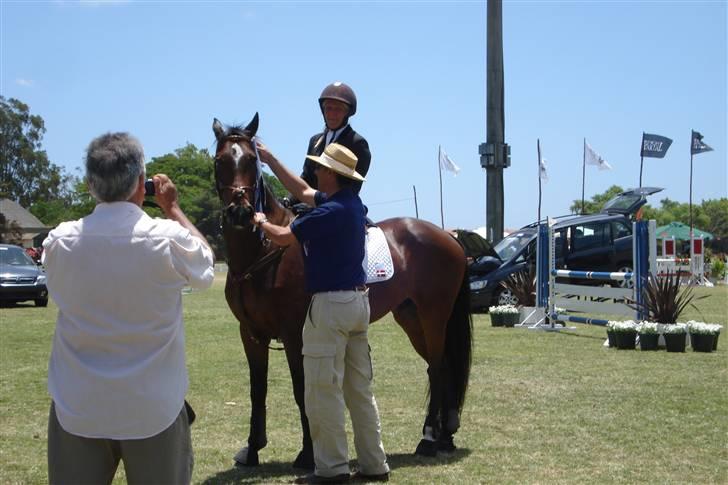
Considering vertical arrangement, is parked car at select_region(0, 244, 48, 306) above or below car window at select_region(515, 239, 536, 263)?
below

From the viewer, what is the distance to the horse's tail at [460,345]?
6.54 meters

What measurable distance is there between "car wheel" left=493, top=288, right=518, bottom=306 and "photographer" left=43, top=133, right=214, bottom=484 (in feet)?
52.3

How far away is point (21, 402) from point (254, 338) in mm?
3409

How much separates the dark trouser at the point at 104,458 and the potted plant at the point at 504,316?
43.4 ft

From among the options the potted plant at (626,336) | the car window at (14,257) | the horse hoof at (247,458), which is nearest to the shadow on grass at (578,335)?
the potted plant at (626,336)

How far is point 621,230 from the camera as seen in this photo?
20.3 metres

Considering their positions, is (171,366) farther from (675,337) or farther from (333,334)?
(675,337)

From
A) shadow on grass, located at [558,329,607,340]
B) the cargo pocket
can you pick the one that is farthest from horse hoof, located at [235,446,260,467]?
shadow on grass, located at [558,329,607,340]

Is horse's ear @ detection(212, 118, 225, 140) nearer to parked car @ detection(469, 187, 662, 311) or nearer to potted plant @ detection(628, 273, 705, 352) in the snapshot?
potted plant @ detection(628, 273, 705, 352)

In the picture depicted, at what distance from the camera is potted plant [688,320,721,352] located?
11.2 metres

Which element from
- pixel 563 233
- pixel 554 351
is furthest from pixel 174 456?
pixel 563 233

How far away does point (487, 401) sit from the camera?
7746 millimetres

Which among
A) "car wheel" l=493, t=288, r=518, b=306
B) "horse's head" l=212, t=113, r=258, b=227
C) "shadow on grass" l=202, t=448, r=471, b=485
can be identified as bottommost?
"shadow on grass" l=202, t=448, r=471, b=485

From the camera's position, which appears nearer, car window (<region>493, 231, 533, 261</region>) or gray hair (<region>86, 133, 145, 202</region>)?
gray hair (<region>86, 133, 145, 202</region>)
